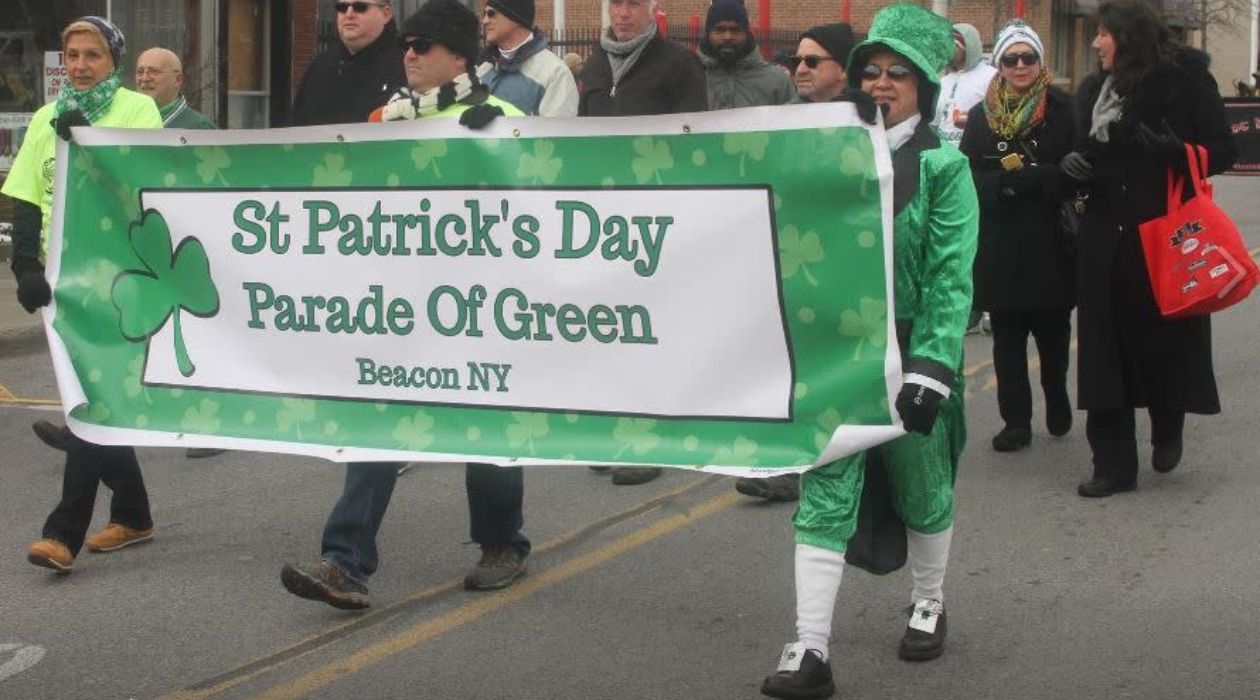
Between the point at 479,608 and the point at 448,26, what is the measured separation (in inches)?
71.1

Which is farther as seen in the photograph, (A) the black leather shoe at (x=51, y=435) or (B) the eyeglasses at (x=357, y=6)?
(A) the black leather shoe at (x=51, y=435)

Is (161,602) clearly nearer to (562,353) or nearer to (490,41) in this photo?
(562,353)

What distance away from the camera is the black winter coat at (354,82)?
707cm

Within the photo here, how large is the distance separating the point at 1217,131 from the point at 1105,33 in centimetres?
57

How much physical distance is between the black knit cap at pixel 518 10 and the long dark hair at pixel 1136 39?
218 cm

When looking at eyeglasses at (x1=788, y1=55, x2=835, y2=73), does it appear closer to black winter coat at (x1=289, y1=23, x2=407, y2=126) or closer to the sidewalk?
black winter coat at (x1=289, y1=23, x2=407, y2=126)

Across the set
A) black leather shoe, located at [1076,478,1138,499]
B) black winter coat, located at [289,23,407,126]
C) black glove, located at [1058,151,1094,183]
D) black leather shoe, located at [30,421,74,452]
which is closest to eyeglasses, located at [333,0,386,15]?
black winter coat, located at [289,23,407,126]

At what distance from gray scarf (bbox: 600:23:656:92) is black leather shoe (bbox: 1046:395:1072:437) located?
95.9 inches

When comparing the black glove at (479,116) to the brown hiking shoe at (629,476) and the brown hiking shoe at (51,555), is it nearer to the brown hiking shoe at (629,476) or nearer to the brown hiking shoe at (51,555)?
the brown hiking shoe at (51,555)

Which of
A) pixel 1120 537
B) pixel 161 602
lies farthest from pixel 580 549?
pixel 1120 537

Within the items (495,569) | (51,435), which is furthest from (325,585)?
(51,435)

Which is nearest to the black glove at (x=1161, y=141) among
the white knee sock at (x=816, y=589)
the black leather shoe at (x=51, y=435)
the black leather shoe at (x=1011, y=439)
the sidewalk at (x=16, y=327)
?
the black leather shoe at (x=1011, y=439)

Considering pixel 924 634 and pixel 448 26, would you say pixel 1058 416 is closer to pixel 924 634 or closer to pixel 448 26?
pixel 924 634

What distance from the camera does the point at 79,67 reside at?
657cm
